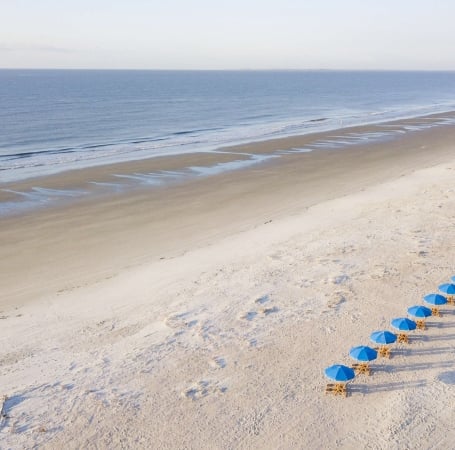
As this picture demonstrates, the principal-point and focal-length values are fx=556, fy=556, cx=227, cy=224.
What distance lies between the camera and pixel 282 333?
1426 centimetres

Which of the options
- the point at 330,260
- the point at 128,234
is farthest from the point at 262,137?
the point at 330,260

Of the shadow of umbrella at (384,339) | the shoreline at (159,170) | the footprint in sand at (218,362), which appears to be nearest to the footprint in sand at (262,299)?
the footprint in sand at (218,362)

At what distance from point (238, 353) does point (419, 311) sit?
188 inches

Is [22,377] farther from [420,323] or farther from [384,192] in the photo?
[384,192]

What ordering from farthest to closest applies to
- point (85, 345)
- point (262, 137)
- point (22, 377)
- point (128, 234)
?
point (262, 137) < point (128, 234) < point (85, 345) < point (22, 377)

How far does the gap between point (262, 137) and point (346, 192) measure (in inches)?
843

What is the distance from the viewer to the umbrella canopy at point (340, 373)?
11.6 metres

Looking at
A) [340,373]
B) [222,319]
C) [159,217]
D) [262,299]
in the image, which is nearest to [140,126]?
[159,217]

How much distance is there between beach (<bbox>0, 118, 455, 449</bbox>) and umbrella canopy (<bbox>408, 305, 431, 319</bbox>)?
0.50 meters

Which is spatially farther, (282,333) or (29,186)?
(29,186)

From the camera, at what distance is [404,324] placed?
13562 mm

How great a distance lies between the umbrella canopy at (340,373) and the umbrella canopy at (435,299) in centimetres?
426

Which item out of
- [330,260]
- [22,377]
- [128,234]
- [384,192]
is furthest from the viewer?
[384,192]

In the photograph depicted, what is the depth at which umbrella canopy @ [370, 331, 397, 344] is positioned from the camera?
508 inches
